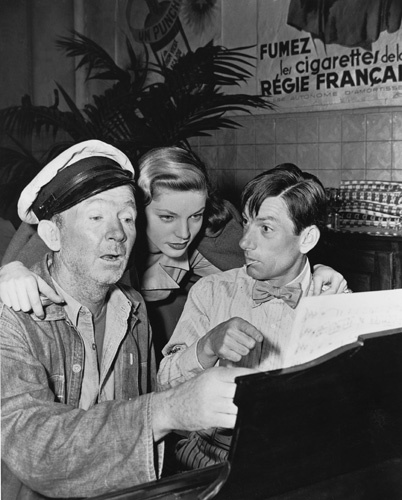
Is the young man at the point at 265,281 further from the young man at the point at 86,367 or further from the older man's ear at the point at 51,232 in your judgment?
the older man's ear at the point at 51,232

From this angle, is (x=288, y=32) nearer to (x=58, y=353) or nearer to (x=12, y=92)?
(x=12, y=92)

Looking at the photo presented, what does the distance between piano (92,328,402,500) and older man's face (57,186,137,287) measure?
464 mm

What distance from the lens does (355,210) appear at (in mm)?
3434

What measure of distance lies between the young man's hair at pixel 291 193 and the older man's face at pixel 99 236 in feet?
1.60

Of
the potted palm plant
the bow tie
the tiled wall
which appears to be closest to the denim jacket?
the bow tie

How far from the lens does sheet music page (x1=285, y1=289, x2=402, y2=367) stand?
2.93 ft

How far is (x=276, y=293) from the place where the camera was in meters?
1.65

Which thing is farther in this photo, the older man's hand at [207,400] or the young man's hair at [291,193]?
the young man's hair at [291,193]

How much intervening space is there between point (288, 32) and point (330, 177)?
83cm

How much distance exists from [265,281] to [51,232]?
0.61 meters

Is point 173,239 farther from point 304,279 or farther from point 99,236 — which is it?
point 99,236

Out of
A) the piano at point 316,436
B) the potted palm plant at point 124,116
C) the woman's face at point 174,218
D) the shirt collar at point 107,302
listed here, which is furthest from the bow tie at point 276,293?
the potted palm plant at point 124,116

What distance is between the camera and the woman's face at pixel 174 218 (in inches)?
72.7

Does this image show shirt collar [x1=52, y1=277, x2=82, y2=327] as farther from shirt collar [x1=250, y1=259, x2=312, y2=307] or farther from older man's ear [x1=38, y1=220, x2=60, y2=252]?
shirt collar [x1=250, y1=259, x2=312, y2=307]
